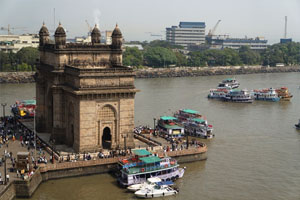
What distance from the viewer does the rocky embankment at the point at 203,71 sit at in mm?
125750

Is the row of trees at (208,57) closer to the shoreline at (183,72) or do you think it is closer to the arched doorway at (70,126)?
the shoreline at (183,72)

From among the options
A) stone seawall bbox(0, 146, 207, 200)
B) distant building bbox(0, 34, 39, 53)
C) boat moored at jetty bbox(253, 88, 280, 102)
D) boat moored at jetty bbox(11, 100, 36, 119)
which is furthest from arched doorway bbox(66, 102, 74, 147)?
distant building bbox(0, 34, 39, 53)

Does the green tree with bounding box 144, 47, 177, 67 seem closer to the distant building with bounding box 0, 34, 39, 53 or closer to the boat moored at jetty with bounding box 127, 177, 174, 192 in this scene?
the distant building with bounding box 0, 34, 39, 53

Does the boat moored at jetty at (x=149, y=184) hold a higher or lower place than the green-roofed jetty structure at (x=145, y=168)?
lower

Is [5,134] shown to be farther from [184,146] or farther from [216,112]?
[216,112]

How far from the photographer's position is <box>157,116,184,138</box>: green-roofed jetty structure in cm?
5375

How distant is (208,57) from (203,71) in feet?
70.6

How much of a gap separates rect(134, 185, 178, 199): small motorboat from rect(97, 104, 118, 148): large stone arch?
7.97 m

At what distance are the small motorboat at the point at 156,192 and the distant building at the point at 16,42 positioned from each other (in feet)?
331

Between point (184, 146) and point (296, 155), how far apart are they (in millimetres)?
11421

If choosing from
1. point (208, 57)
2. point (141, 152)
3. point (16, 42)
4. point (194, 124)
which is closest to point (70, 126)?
point (141, 152)

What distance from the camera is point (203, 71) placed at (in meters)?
137

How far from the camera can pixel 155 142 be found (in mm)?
47312

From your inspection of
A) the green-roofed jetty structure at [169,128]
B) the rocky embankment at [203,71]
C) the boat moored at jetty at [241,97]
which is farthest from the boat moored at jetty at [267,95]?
the rocky embankment at [203,71]
